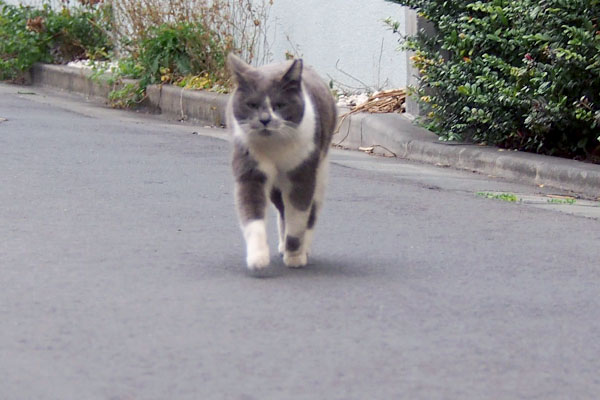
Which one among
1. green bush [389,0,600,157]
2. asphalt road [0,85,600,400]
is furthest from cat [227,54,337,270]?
green bush [389,0,600,157]

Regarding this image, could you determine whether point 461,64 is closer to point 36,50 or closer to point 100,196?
point 100,196

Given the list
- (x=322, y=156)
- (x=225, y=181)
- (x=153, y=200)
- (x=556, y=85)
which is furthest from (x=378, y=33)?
(x=322, y=156)

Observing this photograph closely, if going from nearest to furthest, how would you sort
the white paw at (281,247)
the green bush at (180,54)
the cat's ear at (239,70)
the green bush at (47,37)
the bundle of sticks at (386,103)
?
the cat's ear at (239,70), the white paw at (281,247), the bundle of sticks at (386,103), the green bush at (180,54), the green bush at (47,37)

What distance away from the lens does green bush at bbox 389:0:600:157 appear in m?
8.03

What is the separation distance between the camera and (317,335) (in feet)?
13.2

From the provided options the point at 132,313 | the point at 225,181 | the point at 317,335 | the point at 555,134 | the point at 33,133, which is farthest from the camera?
the point at 33,133

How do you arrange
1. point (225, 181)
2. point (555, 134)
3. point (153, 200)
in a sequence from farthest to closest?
point (555, 134) < point (225, 181) < point (153, 200)

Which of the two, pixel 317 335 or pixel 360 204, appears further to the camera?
pixel 360 204

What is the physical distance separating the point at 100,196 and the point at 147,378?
3574 millimetres

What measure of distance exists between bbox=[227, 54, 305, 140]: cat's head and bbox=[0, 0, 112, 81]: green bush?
11.0 meters

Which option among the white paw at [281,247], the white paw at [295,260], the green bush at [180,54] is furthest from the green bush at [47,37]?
the white paw at [295,260]

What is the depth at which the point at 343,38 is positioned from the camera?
40.0 feet

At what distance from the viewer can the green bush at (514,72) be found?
8.03 m

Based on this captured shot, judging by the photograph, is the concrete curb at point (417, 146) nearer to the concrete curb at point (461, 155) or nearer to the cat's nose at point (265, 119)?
the concrete curb at point (461, 155)
